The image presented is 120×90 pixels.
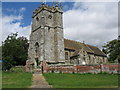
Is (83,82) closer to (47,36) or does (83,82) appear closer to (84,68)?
(84,68)

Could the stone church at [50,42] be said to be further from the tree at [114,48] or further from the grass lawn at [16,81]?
the grass lawn at [16,81]

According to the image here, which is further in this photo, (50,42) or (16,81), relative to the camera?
(50,42)

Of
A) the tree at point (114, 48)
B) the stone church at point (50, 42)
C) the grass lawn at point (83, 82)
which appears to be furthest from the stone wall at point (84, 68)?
the tree at point (114, 48)

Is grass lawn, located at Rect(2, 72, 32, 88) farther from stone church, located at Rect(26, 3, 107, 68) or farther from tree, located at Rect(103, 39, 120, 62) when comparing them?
tree, located at Rect(103, 39, 120, 62)

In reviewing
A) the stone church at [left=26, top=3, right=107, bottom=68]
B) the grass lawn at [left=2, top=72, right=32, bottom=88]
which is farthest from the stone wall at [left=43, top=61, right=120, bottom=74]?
the grass lawn at [left=2, top=72, right=32, bottom=88]

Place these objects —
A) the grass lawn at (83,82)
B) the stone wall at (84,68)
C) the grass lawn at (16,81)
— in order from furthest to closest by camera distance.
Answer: the stone wall at (84,68)
the grass lawn at (16,81)
the grass lawn at (83,82)

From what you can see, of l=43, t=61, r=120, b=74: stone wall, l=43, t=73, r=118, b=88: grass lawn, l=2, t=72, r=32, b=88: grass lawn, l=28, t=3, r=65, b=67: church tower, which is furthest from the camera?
l=28, t=3, r=65, b=67: church tower

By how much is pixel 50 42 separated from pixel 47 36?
167 cm

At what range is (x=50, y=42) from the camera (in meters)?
34.9

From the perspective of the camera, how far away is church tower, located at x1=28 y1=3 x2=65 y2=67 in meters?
33.8

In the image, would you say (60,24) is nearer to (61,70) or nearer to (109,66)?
(61,70)

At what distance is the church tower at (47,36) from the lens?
33.8 metres

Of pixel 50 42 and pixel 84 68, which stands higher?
pixel 50 42

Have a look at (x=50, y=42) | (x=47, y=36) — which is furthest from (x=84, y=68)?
(x=47, y=36)
